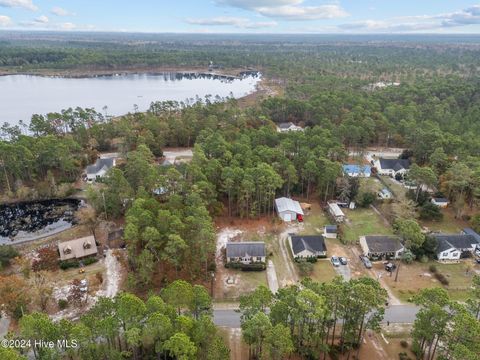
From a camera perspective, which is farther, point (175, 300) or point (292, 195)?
point (292, 195)

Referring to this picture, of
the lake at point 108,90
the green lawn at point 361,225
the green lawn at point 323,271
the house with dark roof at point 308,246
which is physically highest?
the lake at point 108,90

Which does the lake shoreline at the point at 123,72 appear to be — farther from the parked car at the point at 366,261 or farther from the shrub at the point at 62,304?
the shrub at the point at 62,304

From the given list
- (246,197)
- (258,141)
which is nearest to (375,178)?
(258,141)

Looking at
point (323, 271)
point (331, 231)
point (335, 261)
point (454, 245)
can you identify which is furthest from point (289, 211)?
point (454, 245)

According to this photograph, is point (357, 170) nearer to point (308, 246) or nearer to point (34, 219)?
point (308, 246)

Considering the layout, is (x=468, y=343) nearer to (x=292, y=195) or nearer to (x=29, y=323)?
(x=29, y=323)

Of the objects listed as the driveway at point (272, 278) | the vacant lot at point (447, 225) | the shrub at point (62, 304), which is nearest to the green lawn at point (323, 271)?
Answer: the driveway at point (272, 278)
